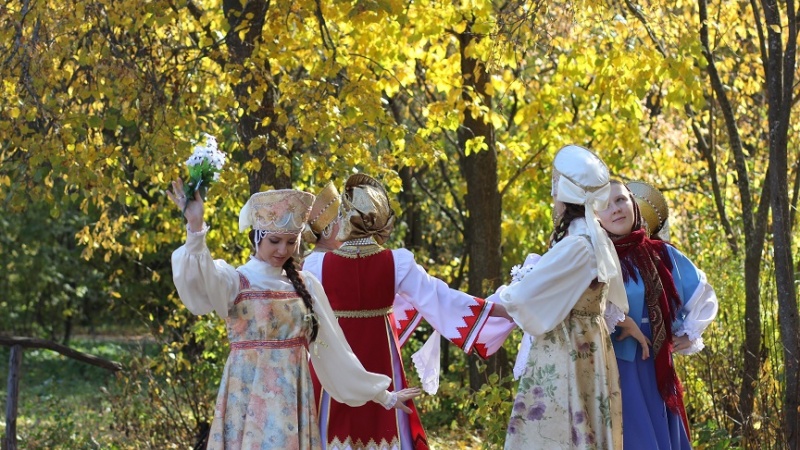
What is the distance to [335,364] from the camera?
15.8ft

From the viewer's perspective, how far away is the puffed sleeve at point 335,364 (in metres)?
4.79

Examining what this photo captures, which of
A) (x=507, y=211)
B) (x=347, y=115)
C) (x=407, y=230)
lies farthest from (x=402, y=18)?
(x=407, y=230)

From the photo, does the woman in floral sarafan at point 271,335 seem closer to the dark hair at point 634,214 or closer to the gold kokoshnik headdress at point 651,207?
the dark hair at point 634,214

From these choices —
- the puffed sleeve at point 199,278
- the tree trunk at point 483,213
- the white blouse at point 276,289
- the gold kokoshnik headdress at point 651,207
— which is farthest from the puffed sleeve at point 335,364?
the tree trunk at point 483,213

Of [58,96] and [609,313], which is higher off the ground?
[58,96]

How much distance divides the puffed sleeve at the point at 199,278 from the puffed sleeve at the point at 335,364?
1.32 ft

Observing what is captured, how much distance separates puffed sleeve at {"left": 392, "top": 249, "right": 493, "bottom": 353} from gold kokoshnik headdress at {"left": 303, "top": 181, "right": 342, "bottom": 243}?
516mm

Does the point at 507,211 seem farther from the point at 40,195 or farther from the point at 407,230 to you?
the point at 40,195

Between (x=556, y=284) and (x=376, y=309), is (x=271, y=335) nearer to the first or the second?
(x=376, y=309)

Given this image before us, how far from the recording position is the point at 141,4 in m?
6.91

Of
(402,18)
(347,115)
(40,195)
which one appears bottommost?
(40,195)

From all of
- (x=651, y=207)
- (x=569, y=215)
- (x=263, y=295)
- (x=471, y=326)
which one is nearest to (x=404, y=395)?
(x=471, y=326)

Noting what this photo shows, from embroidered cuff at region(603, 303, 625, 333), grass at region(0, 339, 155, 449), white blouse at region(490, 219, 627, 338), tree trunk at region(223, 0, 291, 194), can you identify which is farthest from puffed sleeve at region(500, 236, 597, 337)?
grass at region(0, 339, 155, 449)

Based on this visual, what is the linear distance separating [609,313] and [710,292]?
0.65 meters
